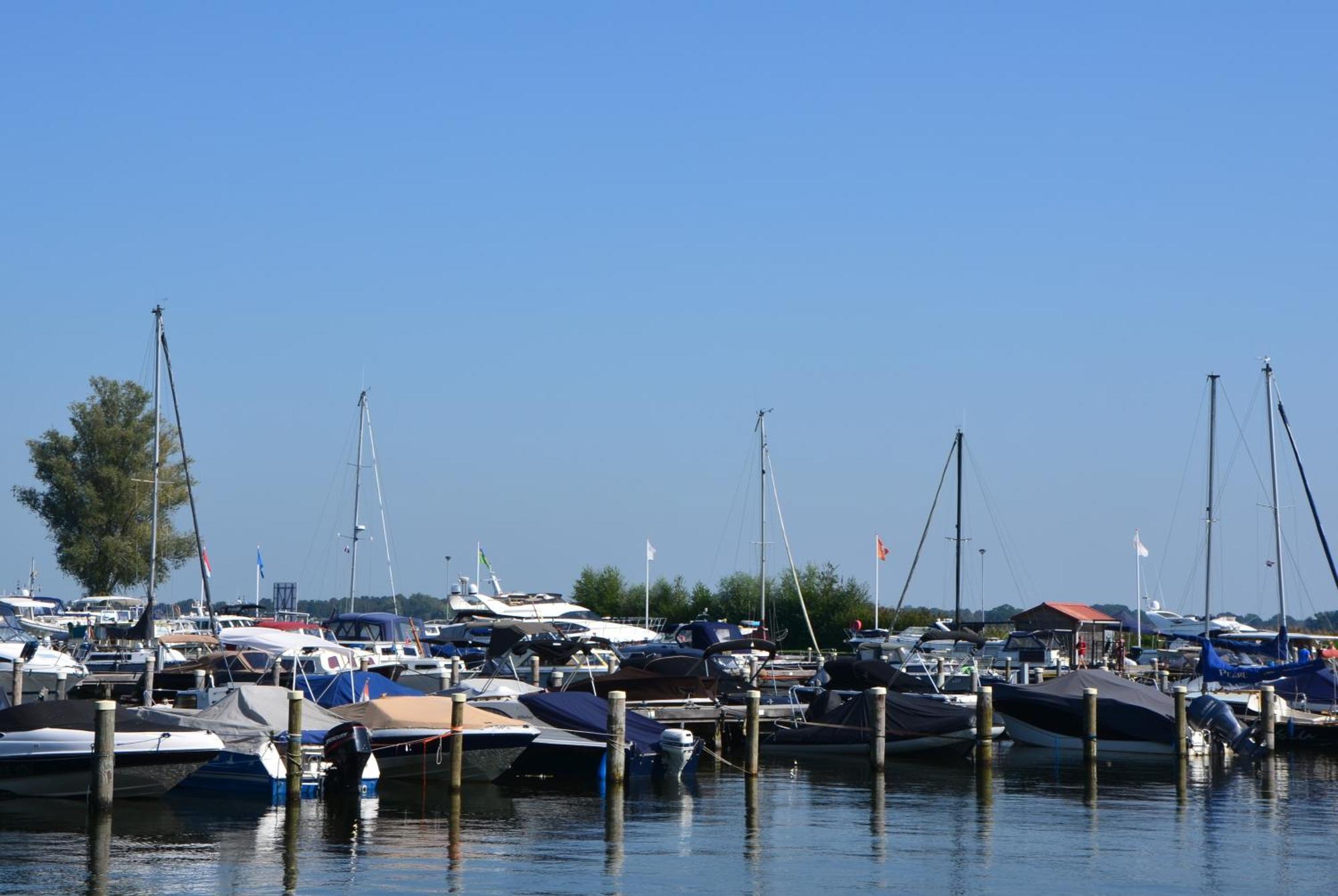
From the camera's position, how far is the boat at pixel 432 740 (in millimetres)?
30641

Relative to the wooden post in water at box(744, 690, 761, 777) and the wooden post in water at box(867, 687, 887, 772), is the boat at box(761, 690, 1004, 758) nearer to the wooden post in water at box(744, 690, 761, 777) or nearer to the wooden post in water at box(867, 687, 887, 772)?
the wooden post in water at box(867, 687, 887, 772)

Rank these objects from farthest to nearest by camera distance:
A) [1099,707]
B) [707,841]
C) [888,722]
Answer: [1099,707], [888,722], [707,841]

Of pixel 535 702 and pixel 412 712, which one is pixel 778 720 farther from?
pixel 412 712

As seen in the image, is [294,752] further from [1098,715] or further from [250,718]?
[1098,715]

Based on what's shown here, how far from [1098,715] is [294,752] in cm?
2058

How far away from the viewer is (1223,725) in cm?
3972

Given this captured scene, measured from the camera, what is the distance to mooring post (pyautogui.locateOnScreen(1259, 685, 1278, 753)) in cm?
4050

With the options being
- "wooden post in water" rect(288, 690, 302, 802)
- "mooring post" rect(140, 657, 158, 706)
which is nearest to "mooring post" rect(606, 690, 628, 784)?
"wooden post in water" rect(288, 690, 302, 802)

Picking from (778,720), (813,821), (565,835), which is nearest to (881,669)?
(778,720)

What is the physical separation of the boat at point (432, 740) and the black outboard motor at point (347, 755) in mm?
759

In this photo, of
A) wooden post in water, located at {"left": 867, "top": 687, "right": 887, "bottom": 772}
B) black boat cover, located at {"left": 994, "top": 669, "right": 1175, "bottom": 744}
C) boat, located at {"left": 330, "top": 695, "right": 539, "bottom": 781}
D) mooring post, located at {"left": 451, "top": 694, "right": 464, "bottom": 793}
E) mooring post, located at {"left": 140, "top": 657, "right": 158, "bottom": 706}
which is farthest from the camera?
black boat cover, located at {"left": 994, "top": 669, "right": 1175, "bottom": 744}

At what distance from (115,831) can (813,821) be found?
11767 millimetres

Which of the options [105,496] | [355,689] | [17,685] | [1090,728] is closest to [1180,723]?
[1090,728]

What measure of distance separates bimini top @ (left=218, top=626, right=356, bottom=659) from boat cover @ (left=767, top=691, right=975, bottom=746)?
14.3 meters
